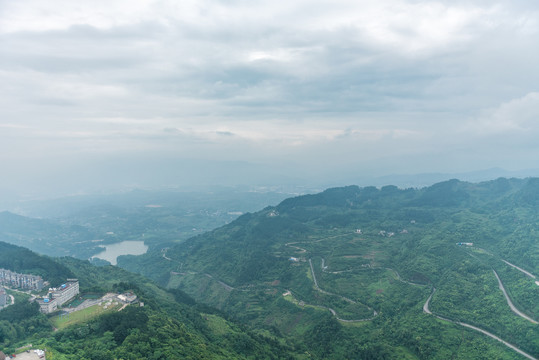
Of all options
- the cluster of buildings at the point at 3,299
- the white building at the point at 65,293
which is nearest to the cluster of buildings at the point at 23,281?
the cluster of buildings at the point at 3,299

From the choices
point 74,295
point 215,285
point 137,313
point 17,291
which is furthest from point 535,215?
point 17,291

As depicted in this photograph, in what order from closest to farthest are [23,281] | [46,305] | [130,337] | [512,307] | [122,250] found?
[130,337] < [46,305] < [512,307] < [23,281] < [122,250]

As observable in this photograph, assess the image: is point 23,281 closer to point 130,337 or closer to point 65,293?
point 65,293

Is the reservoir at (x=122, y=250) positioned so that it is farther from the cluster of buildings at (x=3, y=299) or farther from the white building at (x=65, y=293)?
the white building at (x=65, y=293)

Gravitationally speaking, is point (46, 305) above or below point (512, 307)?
above

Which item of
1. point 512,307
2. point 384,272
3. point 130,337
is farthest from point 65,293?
point 512,307

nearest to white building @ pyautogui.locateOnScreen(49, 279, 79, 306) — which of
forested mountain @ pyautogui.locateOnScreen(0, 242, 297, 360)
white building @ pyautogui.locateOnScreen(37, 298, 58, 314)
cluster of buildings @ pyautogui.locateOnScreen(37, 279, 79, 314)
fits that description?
cluster of buildings @ pyautogui.locateOnScreen(37, 279, 79, 314)
